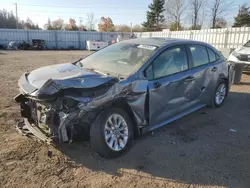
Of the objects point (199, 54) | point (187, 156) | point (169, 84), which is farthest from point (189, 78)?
point (187, 156)

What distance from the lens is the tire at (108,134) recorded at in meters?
3.05

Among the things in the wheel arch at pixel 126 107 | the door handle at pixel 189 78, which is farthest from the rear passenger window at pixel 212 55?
the wheel arch at pixel 126 107

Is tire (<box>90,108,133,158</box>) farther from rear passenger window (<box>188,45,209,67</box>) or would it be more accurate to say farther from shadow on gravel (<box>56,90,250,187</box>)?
rear passenger window (<box>188,45,209,67</box>)

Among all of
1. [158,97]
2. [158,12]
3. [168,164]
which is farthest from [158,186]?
[158,12]

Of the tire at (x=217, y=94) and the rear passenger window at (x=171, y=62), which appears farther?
the tire at (x=217, y=94)

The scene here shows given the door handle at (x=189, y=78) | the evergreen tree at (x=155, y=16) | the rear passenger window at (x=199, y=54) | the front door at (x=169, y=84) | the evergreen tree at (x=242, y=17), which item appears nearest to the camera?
the front door at (x=169, y=84)

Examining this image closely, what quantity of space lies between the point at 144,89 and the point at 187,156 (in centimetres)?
121

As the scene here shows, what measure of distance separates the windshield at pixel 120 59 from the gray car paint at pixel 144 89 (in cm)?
16

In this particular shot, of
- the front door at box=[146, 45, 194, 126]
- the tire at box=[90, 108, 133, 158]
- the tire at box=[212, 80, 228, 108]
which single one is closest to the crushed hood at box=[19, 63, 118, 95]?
the tire at box=[90, 108, 133, 158]

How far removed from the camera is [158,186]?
2.76 metres

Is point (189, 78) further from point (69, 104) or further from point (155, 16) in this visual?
point (155, 16)

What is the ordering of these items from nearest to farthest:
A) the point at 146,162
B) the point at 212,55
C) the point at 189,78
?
the point at 146,162 → the point at 189,78 → the point at 212,55

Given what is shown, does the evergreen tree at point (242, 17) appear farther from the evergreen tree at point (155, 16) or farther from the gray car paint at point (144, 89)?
the gray car paint at point (144, 89)

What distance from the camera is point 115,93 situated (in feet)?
10.3
